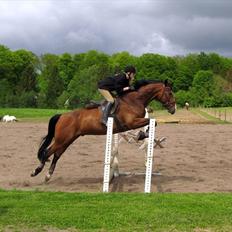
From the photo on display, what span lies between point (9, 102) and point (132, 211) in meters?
62.5

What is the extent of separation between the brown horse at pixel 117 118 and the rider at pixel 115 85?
0.17 m

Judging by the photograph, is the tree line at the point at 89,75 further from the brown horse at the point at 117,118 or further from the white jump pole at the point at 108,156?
the white jump pole at the point at 108,156

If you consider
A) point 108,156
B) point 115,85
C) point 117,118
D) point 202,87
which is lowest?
point 108,156

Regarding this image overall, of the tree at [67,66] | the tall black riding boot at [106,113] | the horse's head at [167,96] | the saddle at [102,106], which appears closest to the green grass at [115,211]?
the tall black riding boot at [106,113]

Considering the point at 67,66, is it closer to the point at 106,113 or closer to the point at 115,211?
the point at 106,113

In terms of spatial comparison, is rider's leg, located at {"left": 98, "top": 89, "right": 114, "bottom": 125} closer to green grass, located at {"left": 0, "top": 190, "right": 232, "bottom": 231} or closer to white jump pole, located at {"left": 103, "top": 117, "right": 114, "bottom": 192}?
white jump pole, located at {"left": 103, "top": 117, "right": 114, "bottom": 192}

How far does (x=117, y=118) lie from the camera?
34.3ft

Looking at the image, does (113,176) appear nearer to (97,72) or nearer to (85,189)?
(85,189)

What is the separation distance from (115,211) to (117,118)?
350cm

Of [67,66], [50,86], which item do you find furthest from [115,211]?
[67,66]

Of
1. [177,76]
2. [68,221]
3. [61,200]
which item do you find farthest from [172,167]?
[177,76]

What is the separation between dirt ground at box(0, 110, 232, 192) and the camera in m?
10.7

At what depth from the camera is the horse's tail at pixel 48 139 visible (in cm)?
1105

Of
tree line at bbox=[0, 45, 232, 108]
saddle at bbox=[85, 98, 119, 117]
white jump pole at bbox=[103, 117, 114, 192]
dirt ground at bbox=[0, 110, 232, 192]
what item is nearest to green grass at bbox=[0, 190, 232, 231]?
white jump pole at bbox=[103, 117, 114, 192]
